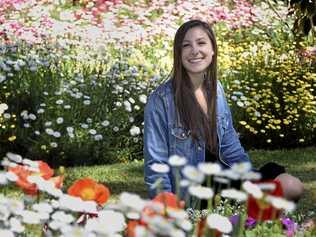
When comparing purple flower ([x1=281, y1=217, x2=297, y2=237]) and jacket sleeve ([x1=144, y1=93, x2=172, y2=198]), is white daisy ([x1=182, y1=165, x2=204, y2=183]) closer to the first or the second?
purple flower ([x1=281, y1=217, x2=297, y2=237])

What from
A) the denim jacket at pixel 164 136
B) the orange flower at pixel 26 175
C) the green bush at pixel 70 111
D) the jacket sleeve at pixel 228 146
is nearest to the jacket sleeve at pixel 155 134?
the denim jacket at pixel 164 136

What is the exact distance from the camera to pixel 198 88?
3336mm

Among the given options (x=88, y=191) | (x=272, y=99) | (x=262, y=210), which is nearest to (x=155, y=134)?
(x=88, y=191)

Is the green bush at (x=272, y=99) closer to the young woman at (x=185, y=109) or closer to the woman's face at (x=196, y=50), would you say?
the young woman at (x=185, y=109)

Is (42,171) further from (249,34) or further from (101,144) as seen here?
(249,34)

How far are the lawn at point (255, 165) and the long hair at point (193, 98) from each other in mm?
1340

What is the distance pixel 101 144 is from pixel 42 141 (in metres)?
0.45

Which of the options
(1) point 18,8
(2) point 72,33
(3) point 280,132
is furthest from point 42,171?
(1) point 18,8

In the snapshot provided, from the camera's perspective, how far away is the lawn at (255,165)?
16.2 feet

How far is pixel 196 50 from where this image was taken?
10.4ft

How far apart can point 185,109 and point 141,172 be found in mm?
2282

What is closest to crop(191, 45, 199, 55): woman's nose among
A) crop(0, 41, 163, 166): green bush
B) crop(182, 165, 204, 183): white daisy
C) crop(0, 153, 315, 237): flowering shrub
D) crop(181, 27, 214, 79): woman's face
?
crop(181, 27, 214, 79): woman's face

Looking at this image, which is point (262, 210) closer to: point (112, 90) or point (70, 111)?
point (70, 111)

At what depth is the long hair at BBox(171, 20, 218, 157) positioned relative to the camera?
3209 millimetres
